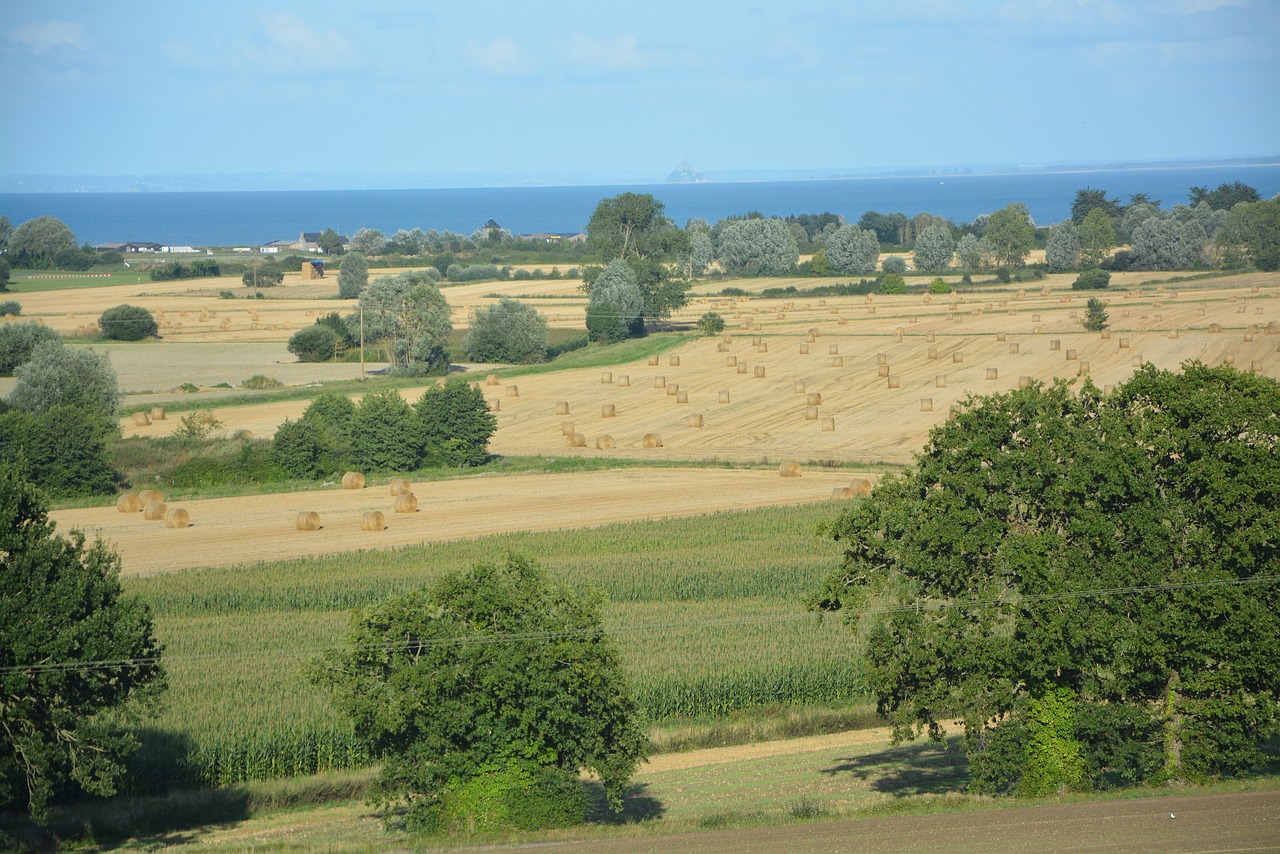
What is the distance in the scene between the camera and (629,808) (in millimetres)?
20672

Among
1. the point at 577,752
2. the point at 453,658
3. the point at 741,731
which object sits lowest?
the point at 741,731

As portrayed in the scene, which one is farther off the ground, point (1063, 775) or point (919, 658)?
point (919, 658)

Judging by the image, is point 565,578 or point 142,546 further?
point 142,546

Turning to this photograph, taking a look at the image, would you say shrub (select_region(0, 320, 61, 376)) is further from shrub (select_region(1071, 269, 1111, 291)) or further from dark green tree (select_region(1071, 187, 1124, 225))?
dark green tree (select_region(1071, 187, 1124, 225))

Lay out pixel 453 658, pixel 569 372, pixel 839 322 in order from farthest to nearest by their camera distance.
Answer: pixel 839 322 → pixel 569 372 → pixel 453 658

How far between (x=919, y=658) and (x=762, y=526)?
→ 2152 cm

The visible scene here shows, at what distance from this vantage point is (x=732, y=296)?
111 meters

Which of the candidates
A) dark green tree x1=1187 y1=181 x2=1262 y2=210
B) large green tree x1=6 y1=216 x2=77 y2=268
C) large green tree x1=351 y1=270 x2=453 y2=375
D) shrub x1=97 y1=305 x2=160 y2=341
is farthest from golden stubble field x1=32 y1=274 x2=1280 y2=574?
large green tree x1=6 y1=216 x2=77 y2=268

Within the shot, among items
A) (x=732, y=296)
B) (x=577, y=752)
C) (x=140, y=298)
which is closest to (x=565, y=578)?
(x=577, y=752)

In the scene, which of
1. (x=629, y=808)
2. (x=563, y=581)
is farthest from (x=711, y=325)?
(x=629, y=808)

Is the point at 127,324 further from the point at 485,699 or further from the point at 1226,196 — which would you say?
the point at 1226,196

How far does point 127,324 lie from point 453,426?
149 ft

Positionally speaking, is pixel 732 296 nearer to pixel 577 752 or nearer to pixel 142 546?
pixel 142 546

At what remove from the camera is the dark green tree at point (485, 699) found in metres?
18.1
